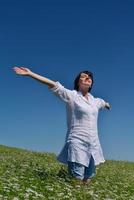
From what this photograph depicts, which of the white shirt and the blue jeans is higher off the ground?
the white shirt

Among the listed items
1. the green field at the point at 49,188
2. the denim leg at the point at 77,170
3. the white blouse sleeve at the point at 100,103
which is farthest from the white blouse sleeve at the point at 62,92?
the green field at the point at 49,188

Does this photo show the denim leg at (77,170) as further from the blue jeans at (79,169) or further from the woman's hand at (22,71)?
the woman's hand at (22,71)

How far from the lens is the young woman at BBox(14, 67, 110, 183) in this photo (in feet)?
58.1

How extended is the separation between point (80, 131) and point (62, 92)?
4.76ft

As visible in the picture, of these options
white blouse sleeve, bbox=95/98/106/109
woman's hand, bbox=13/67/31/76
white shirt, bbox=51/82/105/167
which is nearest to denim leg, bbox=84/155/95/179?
white shirt, bbox=51/82/105/167

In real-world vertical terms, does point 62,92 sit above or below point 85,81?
below

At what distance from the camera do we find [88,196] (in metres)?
16.0

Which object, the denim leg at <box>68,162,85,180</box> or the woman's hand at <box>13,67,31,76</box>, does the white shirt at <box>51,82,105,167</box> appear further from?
the woman's hand at <box>13,67,31,76</box>

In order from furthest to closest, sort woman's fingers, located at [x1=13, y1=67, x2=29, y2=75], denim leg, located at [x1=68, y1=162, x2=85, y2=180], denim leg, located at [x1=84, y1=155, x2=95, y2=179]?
1. denim leg, located at [x1=84, y1=155, x2=95, y2=179]
2. denim leg, located at [x1=68, y1=162, x2=85, y2=180]
3. woman's fingers, located at [x1=13, y1=67, x2=29, y2=75]

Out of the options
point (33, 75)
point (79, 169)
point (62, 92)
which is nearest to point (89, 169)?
point (79, 169)

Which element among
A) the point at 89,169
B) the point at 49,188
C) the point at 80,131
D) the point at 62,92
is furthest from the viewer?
the point at 89,169

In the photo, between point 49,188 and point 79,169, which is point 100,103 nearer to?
point 79,169

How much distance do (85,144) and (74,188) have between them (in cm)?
169

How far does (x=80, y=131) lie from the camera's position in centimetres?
1788
